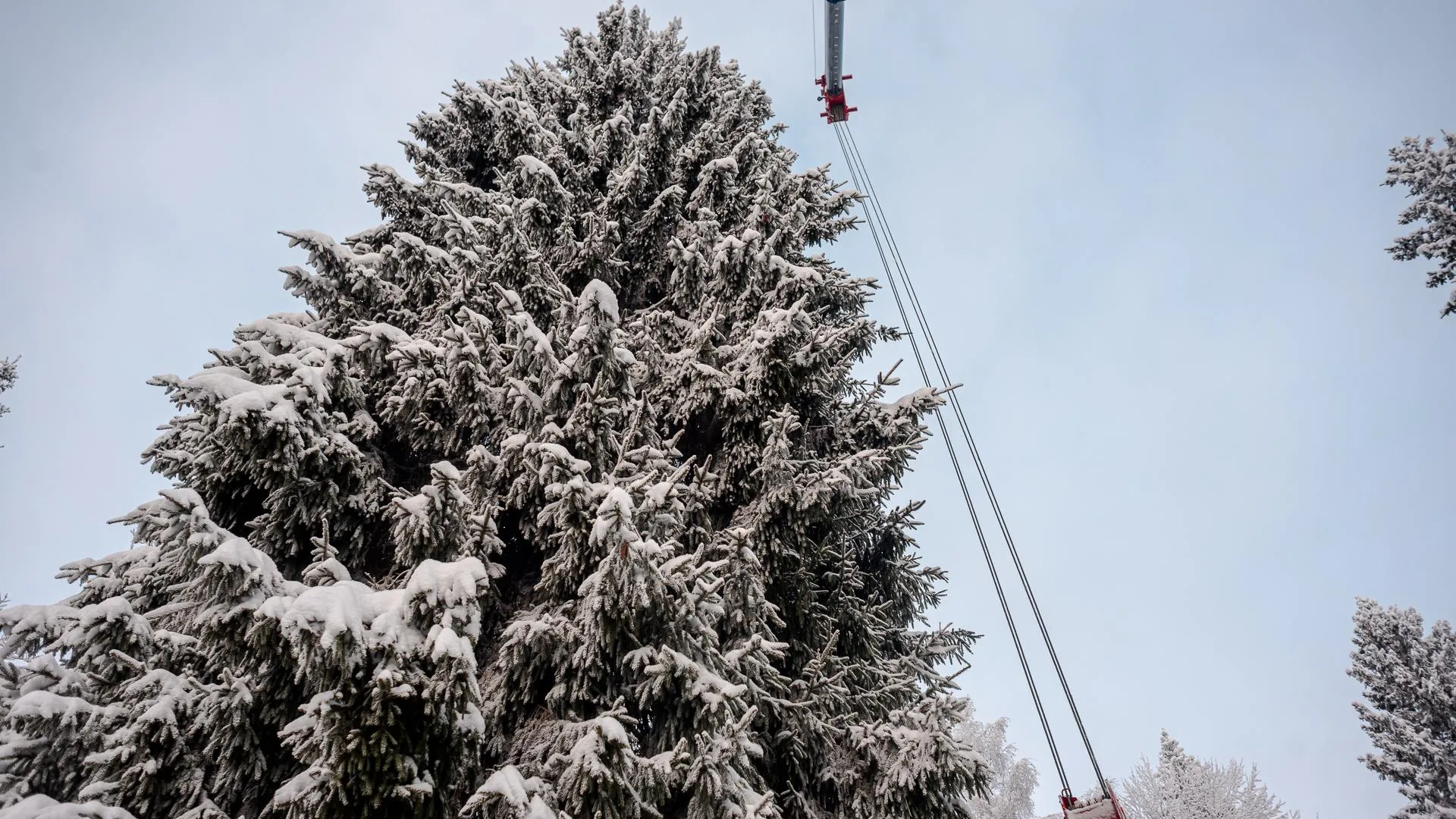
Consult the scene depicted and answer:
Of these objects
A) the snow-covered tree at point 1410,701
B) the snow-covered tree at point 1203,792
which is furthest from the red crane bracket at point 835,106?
the snow-covered tree at point 1203,792

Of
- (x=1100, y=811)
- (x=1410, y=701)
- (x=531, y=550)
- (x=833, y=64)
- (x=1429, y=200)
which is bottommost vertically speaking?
(x=1100, y=811)

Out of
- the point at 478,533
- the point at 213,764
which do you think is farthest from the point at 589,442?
the point at 213,764

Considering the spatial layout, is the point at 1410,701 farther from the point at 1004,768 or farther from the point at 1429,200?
→ the point at 1004,768

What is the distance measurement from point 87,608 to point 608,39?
9.52 metres

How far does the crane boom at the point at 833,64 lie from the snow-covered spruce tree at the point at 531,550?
280 inches

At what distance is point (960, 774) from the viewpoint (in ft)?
13.9

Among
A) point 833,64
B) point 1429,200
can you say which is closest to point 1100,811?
point 833,64

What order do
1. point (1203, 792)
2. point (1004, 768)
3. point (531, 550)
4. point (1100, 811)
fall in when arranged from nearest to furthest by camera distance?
point (1100, 811) → point (531, 550) → point (1203, 792) → point (1004, 768)

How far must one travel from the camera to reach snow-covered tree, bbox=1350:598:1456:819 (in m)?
16.4

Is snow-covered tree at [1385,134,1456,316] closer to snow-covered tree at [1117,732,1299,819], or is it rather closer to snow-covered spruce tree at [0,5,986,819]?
snow-covered spruce tree at [0,5,986,819]

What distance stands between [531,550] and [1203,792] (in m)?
30.9

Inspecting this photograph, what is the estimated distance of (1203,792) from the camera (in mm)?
25109

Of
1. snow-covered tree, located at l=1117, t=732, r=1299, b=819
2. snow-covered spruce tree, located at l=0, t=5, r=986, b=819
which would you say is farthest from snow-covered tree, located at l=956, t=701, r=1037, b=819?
snow-covered spruce tree, located at l=0, t=5, r=986, b=819

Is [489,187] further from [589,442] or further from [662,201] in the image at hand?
[589,442]
